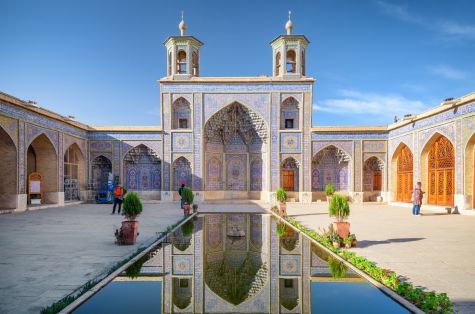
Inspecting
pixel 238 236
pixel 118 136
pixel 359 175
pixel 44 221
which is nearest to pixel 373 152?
pixel 359 175

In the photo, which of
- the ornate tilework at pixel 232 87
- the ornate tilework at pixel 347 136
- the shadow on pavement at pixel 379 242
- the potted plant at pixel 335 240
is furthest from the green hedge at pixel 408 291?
the ornate tilework at pixel 232 87

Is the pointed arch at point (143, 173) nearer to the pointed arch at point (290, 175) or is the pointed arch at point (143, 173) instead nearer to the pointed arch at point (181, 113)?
the pointed arch at point (181, 113)

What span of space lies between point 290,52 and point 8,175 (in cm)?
1386

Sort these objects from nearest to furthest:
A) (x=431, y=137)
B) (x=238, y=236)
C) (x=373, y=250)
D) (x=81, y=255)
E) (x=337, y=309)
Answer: (x=337, y=309) → (x=81, y=255) → (x=373, y=250) → (x=238, y=236) → (x=431, y=137)

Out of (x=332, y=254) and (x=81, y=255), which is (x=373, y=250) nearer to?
(x=332, y=254)

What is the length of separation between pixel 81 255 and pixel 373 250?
4.89 m

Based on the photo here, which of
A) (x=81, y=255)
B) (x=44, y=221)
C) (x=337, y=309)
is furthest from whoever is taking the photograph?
(x=44, y=221)

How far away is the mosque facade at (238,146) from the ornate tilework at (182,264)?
11.5 m

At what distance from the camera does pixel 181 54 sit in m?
17.7

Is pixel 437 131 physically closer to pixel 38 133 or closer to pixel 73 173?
pixel 38 133

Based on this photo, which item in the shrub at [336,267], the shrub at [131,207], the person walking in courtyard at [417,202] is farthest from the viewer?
the person walking in courtyard at [417,202]

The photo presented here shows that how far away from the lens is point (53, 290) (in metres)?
3.69

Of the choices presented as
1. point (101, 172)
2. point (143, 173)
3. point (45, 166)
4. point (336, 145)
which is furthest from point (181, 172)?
point (336, 145)

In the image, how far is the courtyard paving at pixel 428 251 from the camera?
12.8 feet
